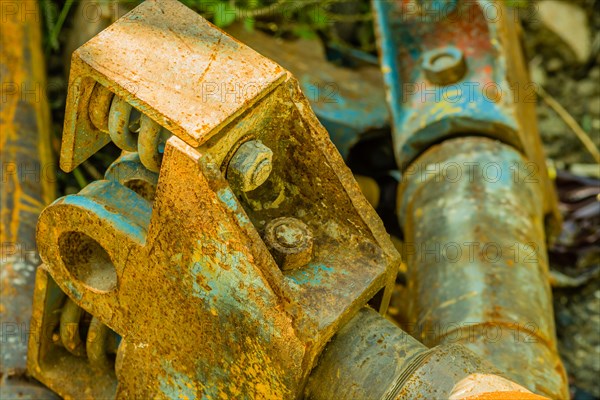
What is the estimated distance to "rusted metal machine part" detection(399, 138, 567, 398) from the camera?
2291 millimetres

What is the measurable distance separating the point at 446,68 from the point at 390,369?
1607 millimetres

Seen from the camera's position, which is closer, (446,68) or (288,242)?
(288,242)

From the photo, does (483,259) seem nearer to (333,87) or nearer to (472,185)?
(472,185)

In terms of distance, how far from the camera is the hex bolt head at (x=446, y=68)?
3.07m

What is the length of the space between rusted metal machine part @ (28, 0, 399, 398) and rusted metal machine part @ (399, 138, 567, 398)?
0.45m

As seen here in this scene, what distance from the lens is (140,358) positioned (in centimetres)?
195

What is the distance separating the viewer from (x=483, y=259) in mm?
2494

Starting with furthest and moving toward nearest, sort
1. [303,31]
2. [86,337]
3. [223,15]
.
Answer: [303,31], [223,15], [86,337]

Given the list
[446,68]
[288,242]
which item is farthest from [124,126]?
[446,68]

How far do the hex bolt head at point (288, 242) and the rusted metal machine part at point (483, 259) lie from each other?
701 millimetres

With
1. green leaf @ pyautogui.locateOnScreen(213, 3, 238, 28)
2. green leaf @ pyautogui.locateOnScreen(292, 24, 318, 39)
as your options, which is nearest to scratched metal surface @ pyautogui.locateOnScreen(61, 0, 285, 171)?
green leaf @ pyautogui.locateOnScreen(213, 3, 238, 28)

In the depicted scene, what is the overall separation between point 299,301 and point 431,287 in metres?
0.87

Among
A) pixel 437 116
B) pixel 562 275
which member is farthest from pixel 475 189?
pixel 562 275

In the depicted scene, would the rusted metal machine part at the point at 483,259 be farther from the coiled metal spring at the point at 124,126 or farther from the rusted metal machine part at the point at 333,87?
the coiled metal spring at the point at 124,126
